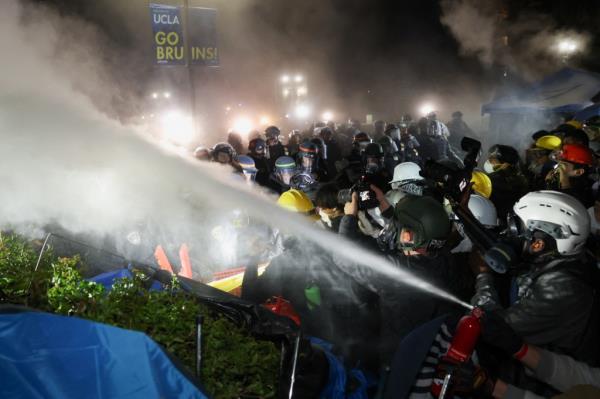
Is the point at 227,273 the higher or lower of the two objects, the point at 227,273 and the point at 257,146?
the lower

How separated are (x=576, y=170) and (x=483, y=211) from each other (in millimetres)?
1666

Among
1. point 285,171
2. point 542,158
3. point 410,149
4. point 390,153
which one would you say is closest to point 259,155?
point 285,171

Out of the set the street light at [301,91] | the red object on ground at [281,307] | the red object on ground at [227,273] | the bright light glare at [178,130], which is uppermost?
the street light at [301,91]

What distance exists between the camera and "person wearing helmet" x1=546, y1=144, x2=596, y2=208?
263 centimetres

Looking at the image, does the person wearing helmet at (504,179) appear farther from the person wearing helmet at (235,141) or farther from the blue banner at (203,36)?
the blue banner at (203,36)

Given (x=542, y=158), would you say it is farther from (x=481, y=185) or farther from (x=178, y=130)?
(x=178, y=130)

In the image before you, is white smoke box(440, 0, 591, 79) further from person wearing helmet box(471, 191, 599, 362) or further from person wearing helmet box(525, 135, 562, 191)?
person wearing helmet box(471, 191, 599, 362)

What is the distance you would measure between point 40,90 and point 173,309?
3486 mm

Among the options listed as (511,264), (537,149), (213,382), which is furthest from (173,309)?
(537,149)

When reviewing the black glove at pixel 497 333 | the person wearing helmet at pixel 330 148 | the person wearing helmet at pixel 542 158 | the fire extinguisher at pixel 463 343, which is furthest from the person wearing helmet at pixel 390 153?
the fire extinguisher at pixel 463 343

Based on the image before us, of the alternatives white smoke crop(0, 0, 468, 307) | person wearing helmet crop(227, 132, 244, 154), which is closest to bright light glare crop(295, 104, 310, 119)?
person wearing helmet crop(227, 132, 244, 154)

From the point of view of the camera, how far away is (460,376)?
86.4 inches

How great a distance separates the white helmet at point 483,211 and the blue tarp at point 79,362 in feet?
12.7

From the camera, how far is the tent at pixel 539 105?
14.5m
